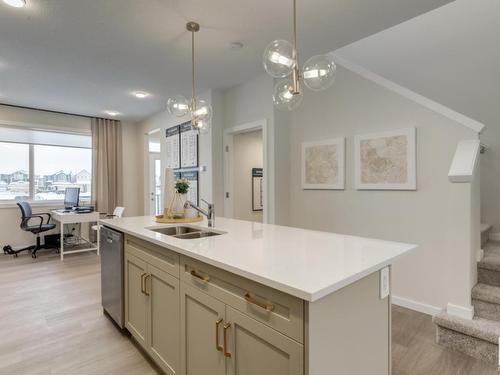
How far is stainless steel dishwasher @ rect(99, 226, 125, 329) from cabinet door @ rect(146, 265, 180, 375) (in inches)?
21.2

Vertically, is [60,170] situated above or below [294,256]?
above

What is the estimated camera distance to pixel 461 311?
2311mm

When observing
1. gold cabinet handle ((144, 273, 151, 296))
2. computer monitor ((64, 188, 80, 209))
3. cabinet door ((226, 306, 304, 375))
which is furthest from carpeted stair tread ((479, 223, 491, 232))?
computer monitor ((64, 188, 80, 209))

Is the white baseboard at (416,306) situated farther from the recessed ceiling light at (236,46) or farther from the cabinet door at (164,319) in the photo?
the recessed ceiling light at (236,46)

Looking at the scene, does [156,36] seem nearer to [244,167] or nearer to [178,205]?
[178,205]

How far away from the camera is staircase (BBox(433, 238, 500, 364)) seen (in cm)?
204

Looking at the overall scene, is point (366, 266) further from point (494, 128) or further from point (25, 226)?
point (25, 226)

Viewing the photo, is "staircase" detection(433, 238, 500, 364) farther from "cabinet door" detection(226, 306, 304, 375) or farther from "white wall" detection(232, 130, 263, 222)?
"white wall" detection(232, 130, 263, 222)

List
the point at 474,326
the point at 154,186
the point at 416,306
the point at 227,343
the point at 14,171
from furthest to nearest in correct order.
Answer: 1. the point at 154,186
2. the point at 14,171
3. the point at 416,306
4. the point at 474,326
5. the point at 227,343

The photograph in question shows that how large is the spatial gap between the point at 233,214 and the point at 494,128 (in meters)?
3.47

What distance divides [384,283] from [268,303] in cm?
65

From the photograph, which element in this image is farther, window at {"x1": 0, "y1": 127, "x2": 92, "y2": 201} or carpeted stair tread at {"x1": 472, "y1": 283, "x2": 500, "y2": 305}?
window at {"x1": 0, "y1": 127, "x2": 92, "y2": 201}

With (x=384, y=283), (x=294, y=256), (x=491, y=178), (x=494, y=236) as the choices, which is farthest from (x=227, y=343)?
(x=491, y=178)

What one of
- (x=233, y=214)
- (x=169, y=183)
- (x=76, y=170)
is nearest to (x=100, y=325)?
(x=169, y=183)
